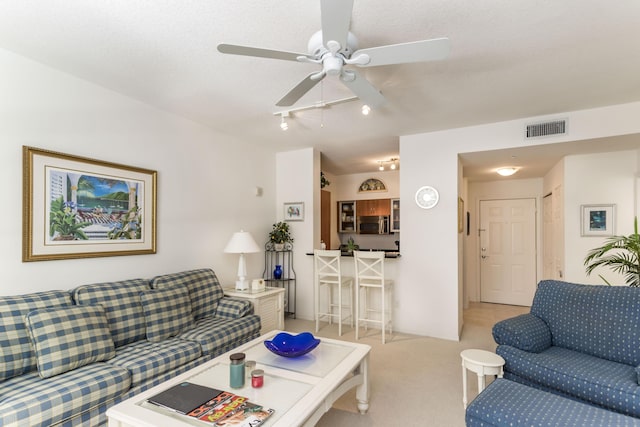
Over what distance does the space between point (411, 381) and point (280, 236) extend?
260 cm

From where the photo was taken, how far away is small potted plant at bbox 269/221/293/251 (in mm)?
4734

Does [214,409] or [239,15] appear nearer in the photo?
[214,409]

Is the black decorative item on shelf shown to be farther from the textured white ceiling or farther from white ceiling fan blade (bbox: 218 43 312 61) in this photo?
white ceiling fan blade (bbox: 218 43 312 61)

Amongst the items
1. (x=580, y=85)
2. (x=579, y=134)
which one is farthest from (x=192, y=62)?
(x=579, y=134)

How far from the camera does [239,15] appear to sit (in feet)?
5.94

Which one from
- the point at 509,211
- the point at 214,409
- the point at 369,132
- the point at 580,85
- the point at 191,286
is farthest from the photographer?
the point at 509,211

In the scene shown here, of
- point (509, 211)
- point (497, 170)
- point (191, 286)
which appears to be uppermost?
point (497, 170)

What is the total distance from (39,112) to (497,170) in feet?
17.5

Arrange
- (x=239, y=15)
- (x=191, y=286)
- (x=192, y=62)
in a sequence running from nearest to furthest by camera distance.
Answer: (x=239, y=15), (x=192, y=62), (x=191, y=286)

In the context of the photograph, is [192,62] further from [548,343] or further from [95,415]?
[548,343]

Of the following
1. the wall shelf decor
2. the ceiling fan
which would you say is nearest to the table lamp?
the ceiling fan

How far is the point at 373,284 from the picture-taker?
3877 mm

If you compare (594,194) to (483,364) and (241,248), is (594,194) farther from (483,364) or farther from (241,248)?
(241,248)

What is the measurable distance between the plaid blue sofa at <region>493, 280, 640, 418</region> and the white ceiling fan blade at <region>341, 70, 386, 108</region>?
1.95 meters
